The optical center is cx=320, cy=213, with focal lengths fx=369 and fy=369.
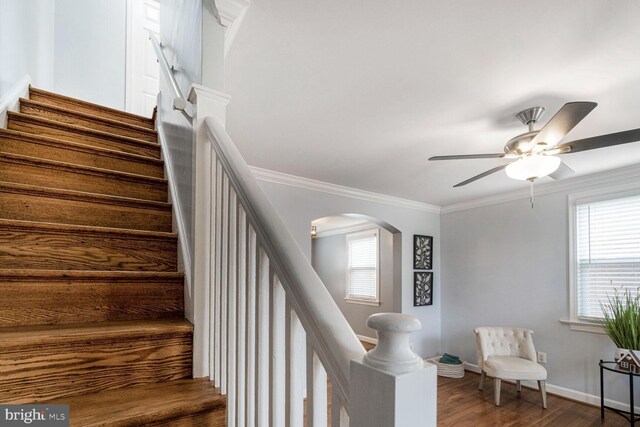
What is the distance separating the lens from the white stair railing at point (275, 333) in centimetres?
52

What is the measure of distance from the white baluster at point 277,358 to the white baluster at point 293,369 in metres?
0.05

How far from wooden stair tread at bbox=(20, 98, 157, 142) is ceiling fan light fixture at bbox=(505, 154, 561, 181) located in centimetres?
253

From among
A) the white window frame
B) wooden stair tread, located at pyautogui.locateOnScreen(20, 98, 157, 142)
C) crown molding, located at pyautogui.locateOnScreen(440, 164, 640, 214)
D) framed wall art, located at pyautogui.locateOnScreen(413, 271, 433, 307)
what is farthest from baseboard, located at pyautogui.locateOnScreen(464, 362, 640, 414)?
wooden stair tread, located at pyautogui.locateOnScreen(20, 98, 157, 142)

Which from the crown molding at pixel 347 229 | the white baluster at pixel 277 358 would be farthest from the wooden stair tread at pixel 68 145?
the crown molding at pixel 347 229

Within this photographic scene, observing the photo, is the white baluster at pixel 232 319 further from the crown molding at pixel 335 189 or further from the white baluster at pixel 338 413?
the crown molding at pixel 335 189

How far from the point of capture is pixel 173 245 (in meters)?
1.73

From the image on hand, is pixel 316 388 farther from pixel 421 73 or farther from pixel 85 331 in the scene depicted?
pixel 421 73

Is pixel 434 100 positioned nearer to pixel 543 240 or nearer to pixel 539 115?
pixel 539 115

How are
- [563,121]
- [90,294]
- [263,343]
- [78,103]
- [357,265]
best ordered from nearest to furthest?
[263,343] < [90,294] < [563,121] < [78,103] < [357,265]

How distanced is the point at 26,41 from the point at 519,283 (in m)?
5.25

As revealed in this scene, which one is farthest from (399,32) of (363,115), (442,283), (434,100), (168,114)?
(442,283)

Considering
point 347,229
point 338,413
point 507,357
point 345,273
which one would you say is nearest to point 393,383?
point 338,413

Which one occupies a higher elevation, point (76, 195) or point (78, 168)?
point (78, 168)

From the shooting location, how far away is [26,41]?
2.56m
